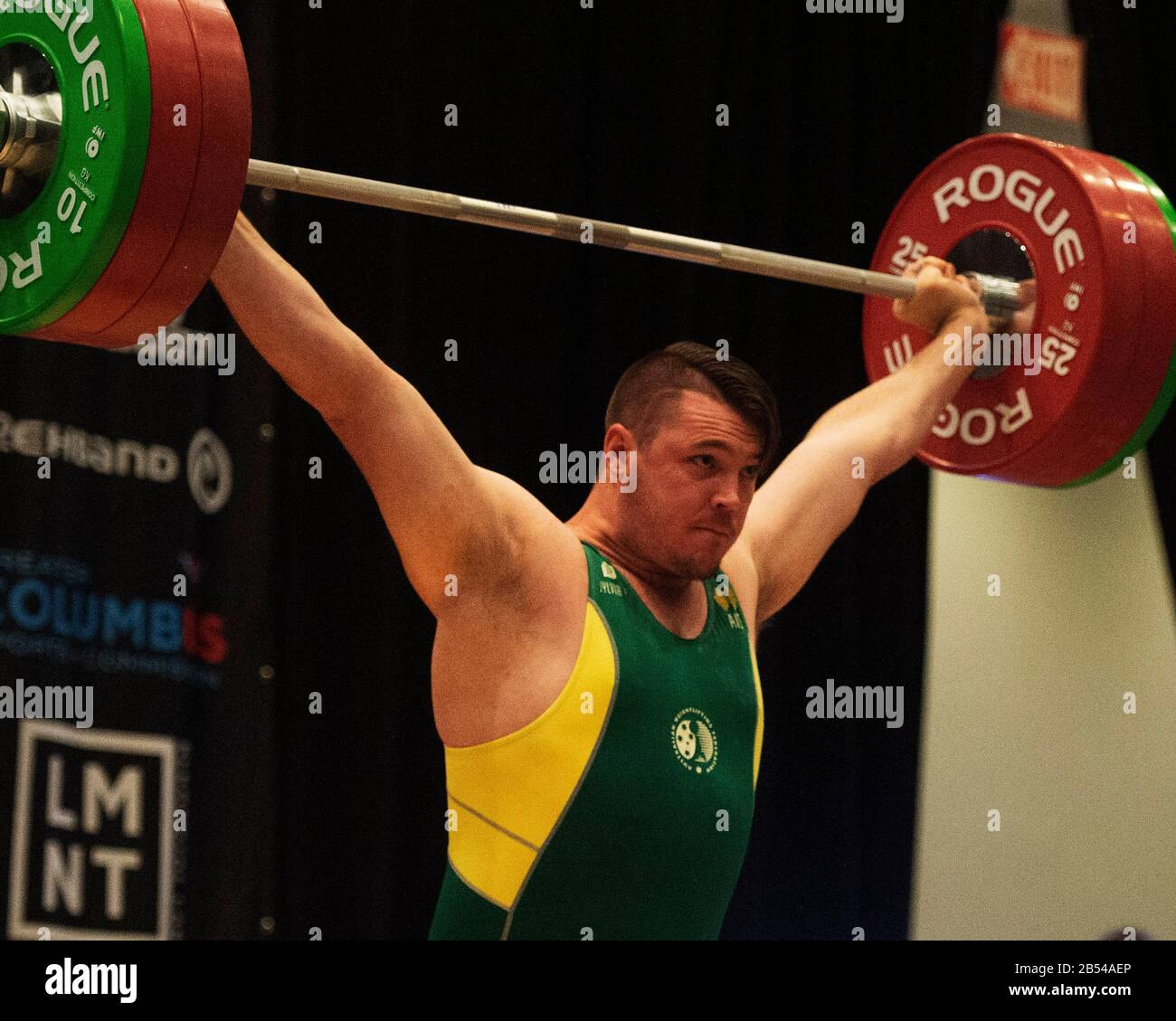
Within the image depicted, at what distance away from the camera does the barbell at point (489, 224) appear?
2.20 metres

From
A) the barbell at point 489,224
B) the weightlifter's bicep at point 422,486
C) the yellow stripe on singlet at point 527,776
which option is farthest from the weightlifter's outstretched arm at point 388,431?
the yellow stripe on singlet at point 527,776

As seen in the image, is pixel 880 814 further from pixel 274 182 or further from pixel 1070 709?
pixel 274 182

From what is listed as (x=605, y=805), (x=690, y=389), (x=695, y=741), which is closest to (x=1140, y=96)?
(x=690, y=389)

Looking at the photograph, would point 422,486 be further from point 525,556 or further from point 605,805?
point 605,805

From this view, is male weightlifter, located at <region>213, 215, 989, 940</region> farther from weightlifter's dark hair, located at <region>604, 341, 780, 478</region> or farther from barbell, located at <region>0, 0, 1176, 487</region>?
barbell, located at <region>0, 0, 1176, 487</region>

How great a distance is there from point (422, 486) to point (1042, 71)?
2946 mm

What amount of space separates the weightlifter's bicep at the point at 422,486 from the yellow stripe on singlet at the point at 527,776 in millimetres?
229

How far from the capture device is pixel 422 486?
2535 mm

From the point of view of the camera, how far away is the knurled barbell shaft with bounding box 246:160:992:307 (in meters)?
2.39

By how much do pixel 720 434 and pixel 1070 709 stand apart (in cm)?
226

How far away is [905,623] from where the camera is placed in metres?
4.49

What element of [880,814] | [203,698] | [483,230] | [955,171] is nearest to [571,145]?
[483,230]

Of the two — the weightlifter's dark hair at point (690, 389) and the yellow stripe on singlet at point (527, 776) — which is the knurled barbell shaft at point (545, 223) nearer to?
the weightlifter's dark hair at point (690, 389)

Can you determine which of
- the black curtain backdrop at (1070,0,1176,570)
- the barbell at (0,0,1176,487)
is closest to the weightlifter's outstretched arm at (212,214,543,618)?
the barbell at (0,0,1176,487)
